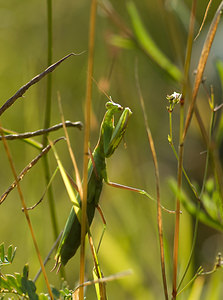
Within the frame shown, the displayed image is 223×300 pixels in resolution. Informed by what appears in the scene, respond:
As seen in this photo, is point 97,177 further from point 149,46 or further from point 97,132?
point 97,132

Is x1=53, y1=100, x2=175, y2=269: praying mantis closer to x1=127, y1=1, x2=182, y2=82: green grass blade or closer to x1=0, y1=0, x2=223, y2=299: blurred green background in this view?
x1=0, y1=0, x2=223, y2=299: blurred green background

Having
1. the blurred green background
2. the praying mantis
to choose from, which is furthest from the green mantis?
the blurred green background

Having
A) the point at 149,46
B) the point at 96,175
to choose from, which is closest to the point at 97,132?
the point at 149,46

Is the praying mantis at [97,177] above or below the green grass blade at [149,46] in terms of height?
below

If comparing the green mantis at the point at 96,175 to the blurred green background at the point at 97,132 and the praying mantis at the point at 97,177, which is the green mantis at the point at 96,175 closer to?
the praying mantis at the point at 97,177

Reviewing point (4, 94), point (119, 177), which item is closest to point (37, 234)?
point (119, 177)

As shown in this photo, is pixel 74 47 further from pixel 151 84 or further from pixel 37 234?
pixel 37 234

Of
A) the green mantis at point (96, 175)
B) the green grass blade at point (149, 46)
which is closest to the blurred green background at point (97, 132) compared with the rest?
the green grass blade at point (149, 46)

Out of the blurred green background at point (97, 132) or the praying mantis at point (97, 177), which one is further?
the blurred green background at point (97, 132)
